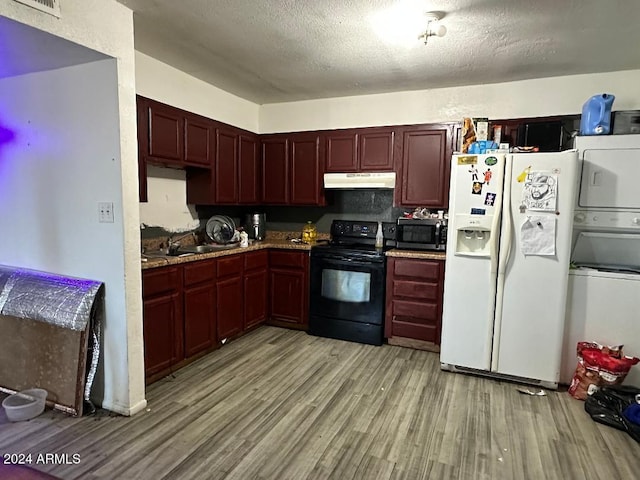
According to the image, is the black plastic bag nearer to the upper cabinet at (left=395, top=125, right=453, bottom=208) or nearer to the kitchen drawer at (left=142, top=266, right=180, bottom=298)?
the upper cabinet at (left=395, top=125, right=453, bottom=208)

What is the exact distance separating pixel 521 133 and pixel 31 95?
364 cm

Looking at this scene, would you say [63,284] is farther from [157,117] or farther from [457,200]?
[457,200]

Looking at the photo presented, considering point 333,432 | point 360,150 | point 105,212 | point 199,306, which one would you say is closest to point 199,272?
point 199,306

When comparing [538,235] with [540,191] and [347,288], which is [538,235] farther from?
[347,288]

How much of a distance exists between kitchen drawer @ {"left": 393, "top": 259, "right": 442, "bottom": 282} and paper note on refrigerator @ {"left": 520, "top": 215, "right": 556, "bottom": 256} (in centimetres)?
76

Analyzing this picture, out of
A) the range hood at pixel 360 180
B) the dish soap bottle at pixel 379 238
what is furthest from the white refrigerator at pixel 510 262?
the dish soap bottle at pixel 379 238

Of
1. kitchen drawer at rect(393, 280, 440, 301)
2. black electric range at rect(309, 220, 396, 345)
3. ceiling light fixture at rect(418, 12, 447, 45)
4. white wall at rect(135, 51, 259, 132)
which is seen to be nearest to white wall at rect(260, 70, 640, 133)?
white wall at rect(135, 51, 259, 132)

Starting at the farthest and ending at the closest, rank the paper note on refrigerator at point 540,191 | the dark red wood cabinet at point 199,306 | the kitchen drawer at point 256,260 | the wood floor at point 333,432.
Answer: the kitchen drawer at point 256,260 < the dark red wood cabinet at point 199,306 < the paper note on refrigerator at point 540,191 < the wood floor at point 333,432

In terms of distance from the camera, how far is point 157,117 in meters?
2.80

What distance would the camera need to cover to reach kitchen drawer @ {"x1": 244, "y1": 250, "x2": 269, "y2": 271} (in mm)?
3595

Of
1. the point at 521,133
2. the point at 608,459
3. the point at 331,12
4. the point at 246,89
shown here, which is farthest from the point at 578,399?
the point at 246,89

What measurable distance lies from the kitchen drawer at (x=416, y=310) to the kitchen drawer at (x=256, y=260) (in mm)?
1372

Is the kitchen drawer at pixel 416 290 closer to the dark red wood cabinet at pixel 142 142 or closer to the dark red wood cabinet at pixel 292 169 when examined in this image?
the dark red wood cabinet at pixel 292 169

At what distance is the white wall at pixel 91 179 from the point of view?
83.7 inches
